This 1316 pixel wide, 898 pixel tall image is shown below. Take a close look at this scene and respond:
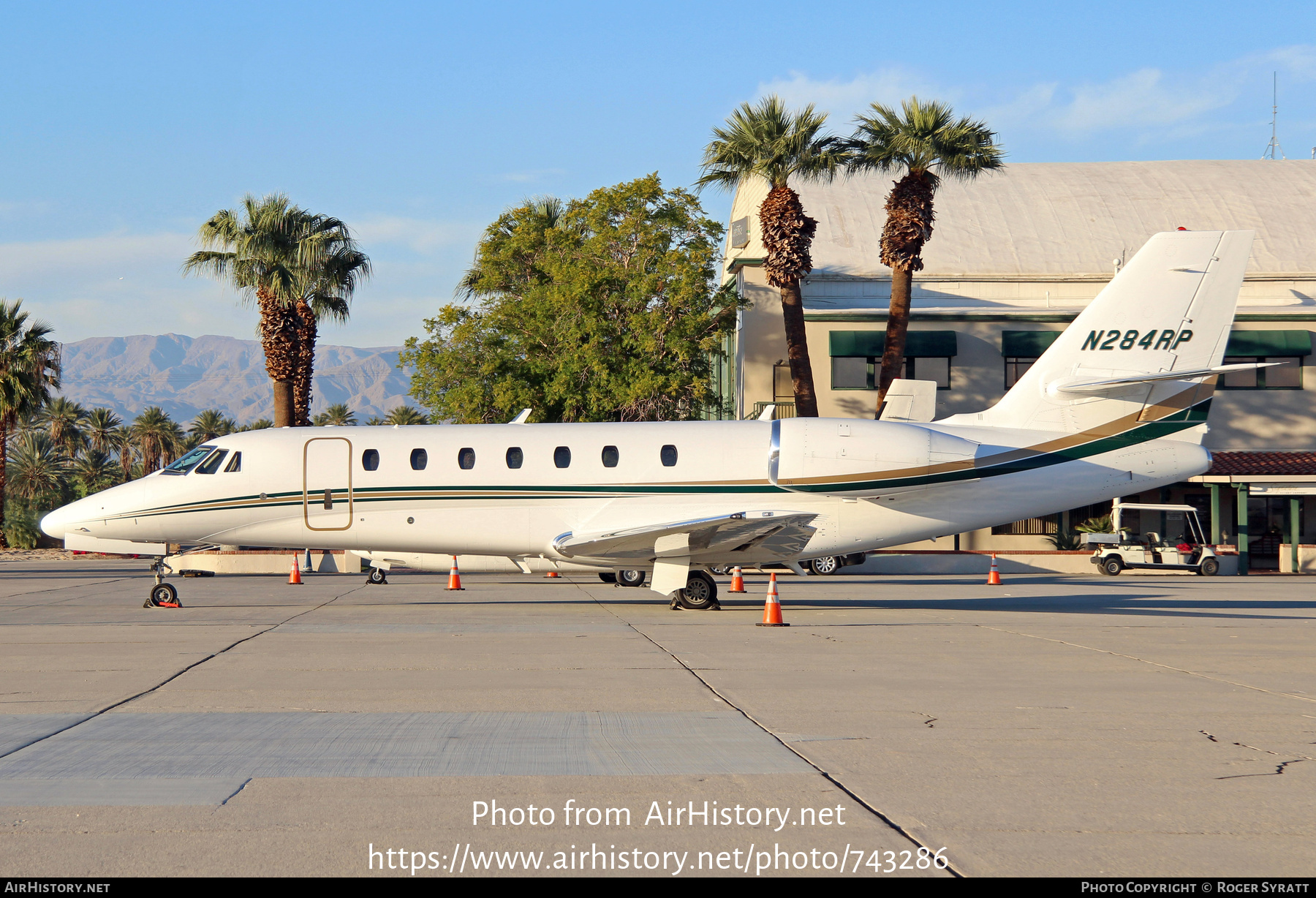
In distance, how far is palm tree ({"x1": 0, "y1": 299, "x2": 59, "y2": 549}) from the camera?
43.7 meters

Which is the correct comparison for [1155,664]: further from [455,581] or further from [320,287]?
[320,287]

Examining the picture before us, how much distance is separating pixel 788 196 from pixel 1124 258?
17.0 meters

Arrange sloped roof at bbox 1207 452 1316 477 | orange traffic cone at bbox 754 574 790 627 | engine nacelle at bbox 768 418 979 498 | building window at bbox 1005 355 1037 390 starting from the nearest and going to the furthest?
orange traffic cone at bbox 754 574 790 627
engine nacelle at bbox 768 418 979 498
sloped roof at bbox 1207 452 1316 477
building window at bbox 1005 355 1037 390

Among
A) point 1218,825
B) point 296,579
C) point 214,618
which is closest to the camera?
point 1218,825

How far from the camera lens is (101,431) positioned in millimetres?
79125

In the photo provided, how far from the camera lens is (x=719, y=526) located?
58.0 ft

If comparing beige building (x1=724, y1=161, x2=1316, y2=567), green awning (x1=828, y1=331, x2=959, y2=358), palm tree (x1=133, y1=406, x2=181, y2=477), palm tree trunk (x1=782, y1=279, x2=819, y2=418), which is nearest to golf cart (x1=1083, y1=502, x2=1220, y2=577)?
beige building (x1=724, y1=161, x2=1316, y2=567)

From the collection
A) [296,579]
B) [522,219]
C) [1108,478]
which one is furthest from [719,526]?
[522,219]

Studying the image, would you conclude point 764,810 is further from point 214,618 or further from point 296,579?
point 296,579

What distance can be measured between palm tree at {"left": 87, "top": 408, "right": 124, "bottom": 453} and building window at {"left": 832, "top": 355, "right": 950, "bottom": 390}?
5761 centimetres

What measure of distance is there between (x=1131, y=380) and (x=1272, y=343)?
23666 mm

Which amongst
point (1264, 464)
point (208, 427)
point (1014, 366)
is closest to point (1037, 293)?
point (1014, 366)

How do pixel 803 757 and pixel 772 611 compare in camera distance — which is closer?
A: pixel 803 757

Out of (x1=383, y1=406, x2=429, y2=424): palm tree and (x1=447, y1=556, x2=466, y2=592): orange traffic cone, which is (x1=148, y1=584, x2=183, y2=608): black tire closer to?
(x1=447, y1=556, x2=466, y2=592): orange traffic cone
